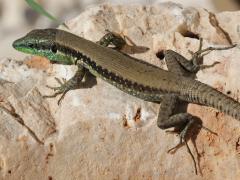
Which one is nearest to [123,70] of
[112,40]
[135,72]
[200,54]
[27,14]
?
[135,72]

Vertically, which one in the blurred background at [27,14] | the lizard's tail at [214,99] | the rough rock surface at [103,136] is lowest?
the blurred background at [27,14]

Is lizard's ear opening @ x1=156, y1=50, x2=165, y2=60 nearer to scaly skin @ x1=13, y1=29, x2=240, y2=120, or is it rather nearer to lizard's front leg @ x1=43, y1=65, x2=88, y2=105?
scaly skin @ x1=13, y1=29, x2=240, y2=120

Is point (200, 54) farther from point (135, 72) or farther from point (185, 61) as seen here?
point (135, 72)

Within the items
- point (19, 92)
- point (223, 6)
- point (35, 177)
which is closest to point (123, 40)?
point (19, 92)

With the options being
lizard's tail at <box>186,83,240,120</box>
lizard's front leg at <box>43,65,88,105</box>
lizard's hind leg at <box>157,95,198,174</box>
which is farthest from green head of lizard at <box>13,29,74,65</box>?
lizard's tail at <box>186,83,240,120</box>

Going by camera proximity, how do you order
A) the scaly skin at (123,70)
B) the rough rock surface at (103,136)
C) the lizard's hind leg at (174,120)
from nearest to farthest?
the rough rock surface at (103,136)
the lizard's hind leg at (174,120)
the scaly skin at (123,70)

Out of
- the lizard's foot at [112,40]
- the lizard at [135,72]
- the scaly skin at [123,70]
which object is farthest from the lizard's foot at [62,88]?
the lizard's foot at [112,40]

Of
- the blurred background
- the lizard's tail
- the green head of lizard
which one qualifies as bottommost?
the blurred background

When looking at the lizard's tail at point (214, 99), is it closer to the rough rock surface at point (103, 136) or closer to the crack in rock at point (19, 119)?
the rough rock surface at point (103, 136)
